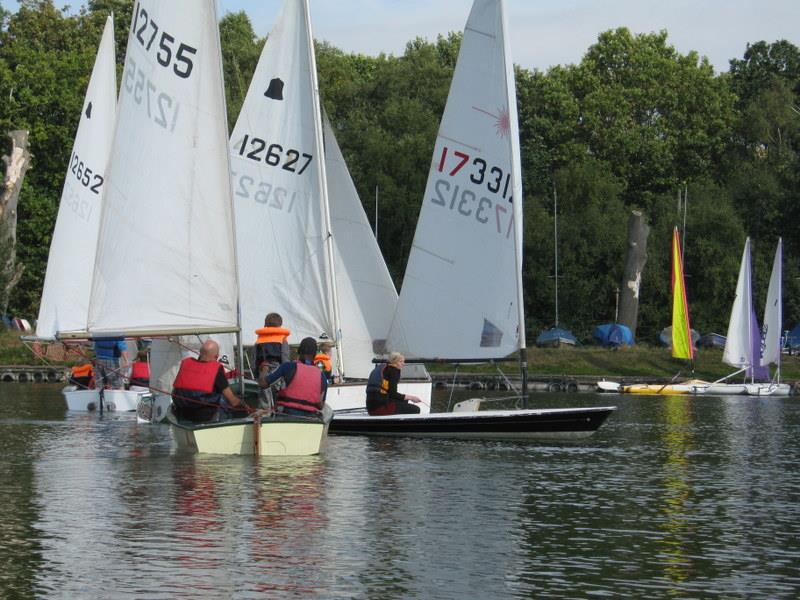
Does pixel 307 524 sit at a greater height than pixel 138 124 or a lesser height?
lesser

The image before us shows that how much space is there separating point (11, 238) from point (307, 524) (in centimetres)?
4918

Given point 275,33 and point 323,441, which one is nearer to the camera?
point 323,441

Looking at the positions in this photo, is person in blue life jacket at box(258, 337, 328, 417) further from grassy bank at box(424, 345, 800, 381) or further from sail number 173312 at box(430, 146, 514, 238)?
grassy bank at box(424, 345, 800, 381)

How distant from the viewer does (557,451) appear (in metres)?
25.9

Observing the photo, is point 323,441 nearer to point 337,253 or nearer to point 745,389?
point 337,253

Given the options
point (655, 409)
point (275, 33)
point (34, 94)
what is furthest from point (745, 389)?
A: point (34, 94)

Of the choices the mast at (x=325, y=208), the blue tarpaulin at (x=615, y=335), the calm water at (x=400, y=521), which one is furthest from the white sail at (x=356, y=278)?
the blue tarpaulin at (x=615, y=335)

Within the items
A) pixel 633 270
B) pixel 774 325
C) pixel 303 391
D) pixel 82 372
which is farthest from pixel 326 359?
pixel 633 270

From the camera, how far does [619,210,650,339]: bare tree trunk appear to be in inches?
2532

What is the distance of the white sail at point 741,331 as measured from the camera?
56062 millimetres

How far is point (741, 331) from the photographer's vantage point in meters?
56.2

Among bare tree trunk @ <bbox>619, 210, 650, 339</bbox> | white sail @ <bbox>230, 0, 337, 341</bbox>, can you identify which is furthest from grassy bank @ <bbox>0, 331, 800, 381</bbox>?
white sail @ <bbox>230, 0, 337, 341</bbox>

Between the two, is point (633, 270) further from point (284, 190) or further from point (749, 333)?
point (284, 190)

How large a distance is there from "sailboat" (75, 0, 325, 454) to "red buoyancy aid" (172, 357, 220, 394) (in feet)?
4.07
